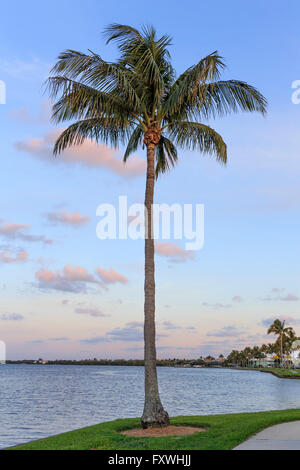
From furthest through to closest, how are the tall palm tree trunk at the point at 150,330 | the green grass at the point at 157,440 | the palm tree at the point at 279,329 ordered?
the palm tree at the point at 279,329 → the tall palm tree trunk at the point at 150,330 → the green grass at the point at 157,440

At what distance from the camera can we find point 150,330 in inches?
634

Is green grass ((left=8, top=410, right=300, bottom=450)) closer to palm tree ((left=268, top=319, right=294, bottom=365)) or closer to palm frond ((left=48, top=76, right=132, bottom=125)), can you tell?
palm frond ((left=48, top=76, right=132, bottom=125))

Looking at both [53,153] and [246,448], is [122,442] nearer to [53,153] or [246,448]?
[246,448]

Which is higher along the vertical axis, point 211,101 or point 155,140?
point 211,101

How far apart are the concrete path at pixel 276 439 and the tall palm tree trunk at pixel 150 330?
3272mm

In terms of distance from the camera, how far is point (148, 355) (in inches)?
634

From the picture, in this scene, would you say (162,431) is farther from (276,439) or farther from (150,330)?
(276,439)

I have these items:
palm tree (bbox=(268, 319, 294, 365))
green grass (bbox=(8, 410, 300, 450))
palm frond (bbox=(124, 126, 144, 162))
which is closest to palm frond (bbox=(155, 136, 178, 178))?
palm frond (bbox=(124, 126, 144, 162))

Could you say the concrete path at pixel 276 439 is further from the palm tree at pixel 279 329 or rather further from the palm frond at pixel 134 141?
the palm tree at pixel 279 329

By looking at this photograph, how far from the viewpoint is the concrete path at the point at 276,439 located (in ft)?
36.0

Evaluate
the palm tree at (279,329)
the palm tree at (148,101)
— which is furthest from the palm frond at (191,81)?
the palm tree at (279,329)

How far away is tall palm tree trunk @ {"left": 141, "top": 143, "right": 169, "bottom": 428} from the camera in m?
15.6
